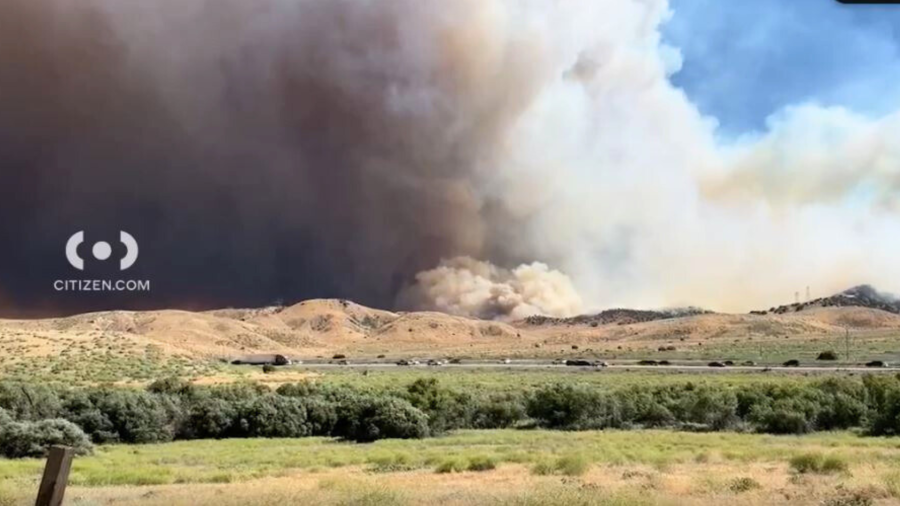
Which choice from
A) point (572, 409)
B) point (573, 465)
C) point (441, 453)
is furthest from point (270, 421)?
point (573, 465)

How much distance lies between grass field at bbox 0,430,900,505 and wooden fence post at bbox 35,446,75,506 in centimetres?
449

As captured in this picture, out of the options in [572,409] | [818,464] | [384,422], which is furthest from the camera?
[572,409]

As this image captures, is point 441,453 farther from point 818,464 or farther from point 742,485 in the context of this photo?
point 742,485

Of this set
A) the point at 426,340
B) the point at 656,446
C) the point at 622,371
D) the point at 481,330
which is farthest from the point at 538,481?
the point at 481,330

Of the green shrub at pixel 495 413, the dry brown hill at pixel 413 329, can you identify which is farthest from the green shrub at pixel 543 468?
the dry brown hill at pixel 413 329

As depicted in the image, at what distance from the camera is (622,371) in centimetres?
4847

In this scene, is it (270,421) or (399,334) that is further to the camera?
(399,334)

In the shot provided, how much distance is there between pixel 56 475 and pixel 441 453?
15890 mm

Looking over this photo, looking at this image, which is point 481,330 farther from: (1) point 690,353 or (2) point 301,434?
(2) point 301,434

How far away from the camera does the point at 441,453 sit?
20.9 metres

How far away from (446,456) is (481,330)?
88.0 metres

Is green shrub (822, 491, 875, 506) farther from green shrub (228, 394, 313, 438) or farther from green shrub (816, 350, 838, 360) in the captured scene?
green shrub (816, 350, 838, 360)

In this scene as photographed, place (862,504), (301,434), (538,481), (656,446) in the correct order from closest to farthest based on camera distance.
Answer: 1. (862,504)
2. (538,481)
3. (656,446)
4. (301,434)

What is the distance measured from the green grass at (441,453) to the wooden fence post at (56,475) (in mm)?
9995
